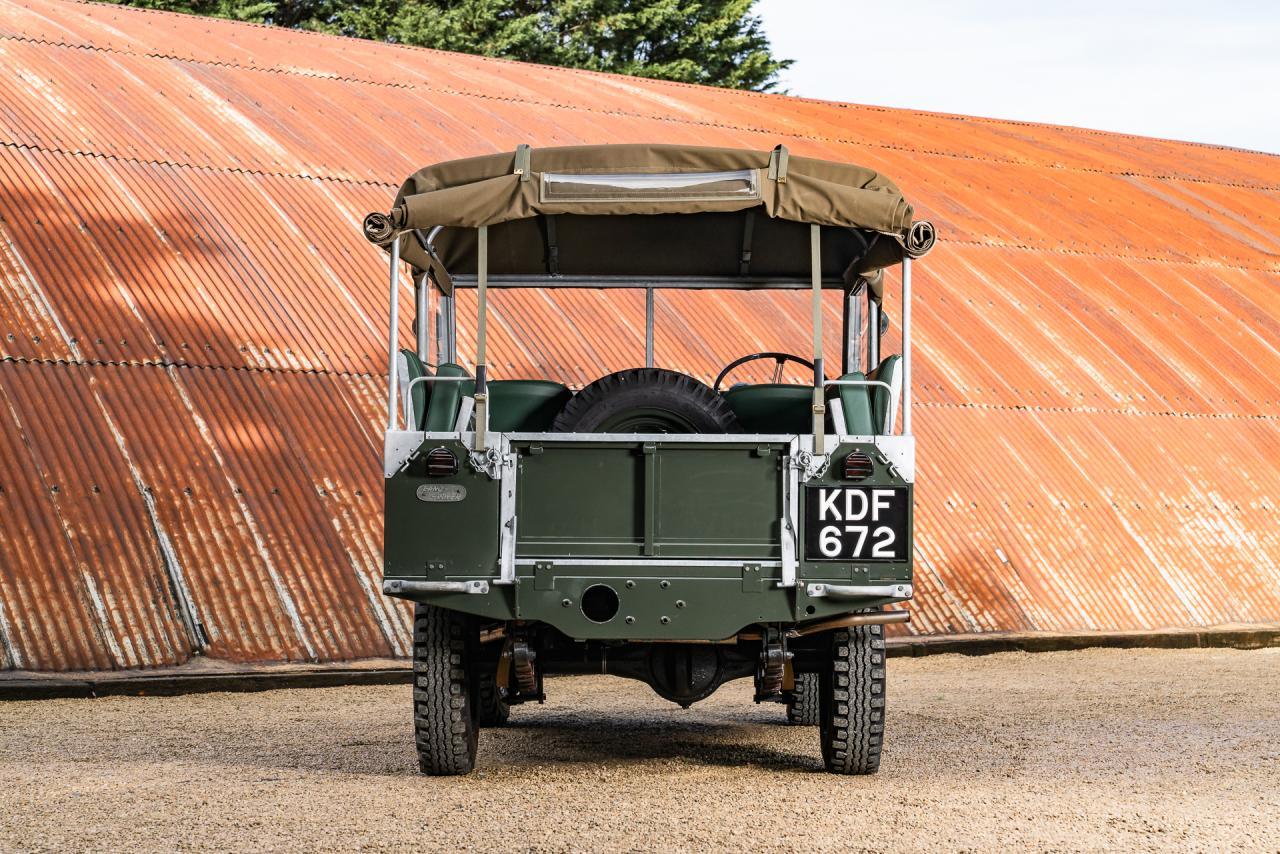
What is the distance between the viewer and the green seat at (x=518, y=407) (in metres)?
7.94

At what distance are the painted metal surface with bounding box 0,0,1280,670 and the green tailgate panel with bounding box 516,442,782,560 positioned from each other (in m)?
3.66

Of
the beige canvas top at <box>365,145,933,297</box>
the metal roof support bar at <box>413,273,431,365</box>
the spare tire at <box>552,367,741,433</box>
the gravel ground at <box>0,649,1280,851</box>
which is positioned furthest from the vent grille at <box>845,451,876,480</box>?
the metal roof support bar at <box>413,273,431,365</box>

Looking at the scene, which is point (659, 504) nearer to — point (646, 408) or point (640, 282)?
point (646, 408)

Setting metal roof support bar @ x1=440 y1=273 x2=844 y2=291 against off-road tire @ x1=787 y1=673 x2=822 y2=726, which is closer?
metal roof support bar @ x1=440 y1=273 x2=844 y2=291

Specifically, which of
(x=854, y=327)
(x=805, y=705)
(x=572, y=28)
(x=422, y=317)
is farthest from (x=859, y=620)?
(x=572, y=28)

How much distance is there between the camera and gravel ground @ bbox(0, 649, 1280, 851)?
6.01 metres

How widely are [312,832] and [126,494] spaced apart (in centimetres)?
666

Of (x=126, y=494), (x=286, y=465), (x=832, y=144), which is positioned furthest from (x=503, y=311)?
(x=832, y=144)

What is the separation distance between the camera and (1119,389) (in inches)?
731

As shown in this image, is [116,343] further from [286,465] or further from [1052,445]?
[1052,445]

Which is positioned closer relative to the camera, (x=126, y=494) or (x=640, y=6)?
(x=126, y=494)

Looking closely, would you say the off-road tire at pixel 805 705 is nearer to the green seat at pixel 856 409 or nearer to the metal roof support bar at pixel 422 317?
the green seat at pixel 856 409

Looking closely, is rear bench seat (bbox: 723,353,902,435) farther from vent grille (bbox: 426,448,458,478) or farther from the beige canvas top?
vent grille (bbox: 426,448,458,478)

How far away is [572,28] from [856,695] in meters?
39.1
